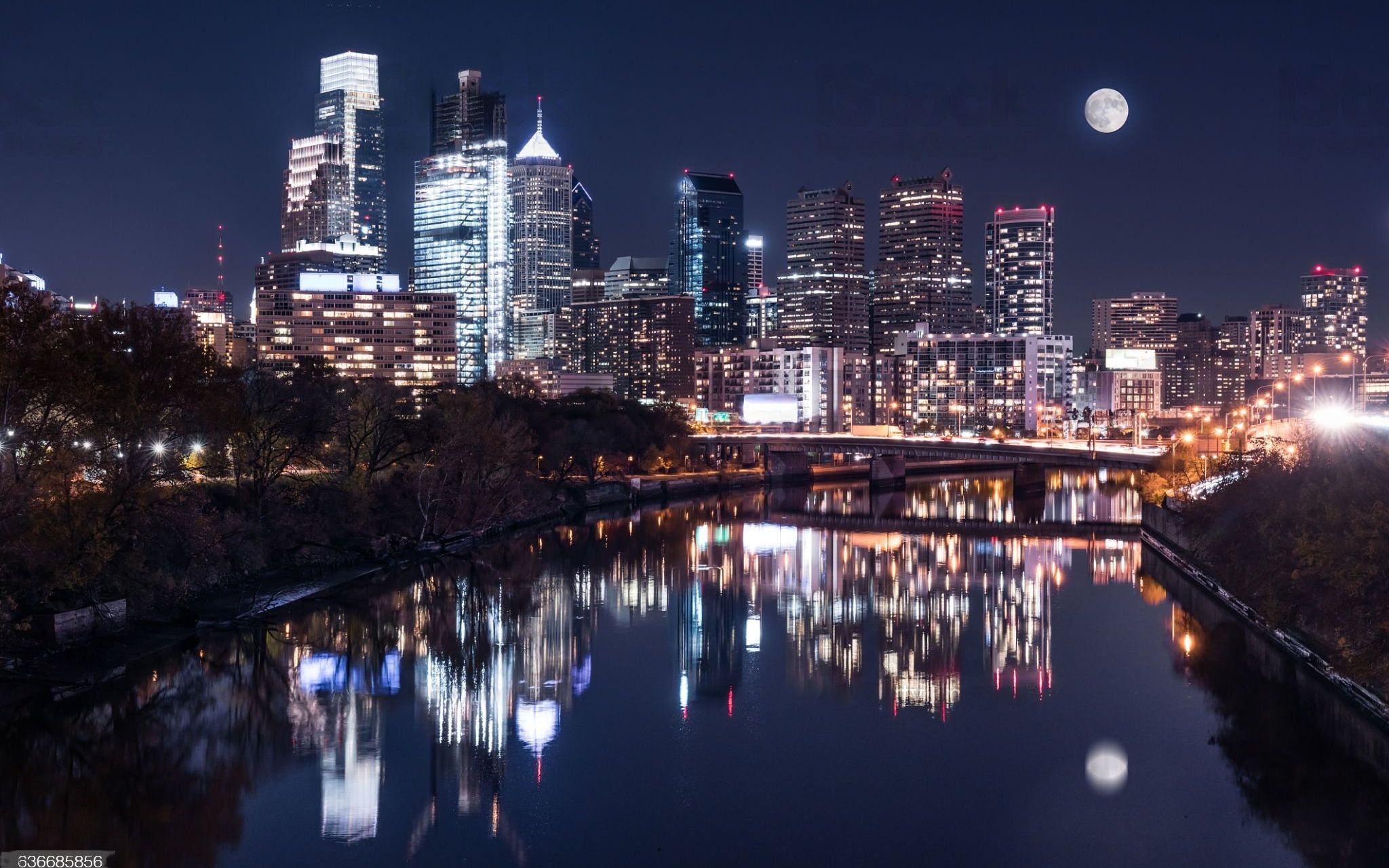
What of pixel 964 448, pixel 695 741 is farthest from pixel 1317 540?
pixel 964 448

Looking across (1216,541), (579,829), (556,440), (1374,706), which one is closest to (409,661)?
(579,829)

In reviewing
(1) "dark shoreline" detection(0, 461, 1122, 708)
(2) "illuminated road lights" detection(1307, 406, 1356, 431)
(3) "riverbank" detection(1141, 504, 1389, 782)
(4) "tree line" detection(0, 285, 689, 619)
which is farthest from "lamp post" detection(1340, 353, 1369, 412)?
(1) "dark shoreline" detection(0, 461, 1122, 708)

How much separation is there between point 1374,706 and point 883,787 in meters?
10.3

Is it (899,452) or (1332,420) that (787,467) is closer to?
(899,452)

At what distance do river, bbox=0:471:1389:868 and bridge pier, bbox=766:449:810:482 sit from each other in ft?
150

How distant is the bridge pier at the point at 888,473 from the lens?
80875mm

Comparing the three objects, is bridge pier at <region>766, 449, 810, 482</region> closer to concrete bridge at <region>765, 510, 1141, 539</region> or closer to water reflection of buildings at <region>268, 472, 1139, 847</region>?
concrete bridge at <region>765, 510, 1141, 539</region>

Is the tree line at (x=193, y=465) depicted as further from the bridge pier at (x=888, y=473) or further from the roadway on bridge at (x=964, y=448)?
the bridge pier at (x=888, y=473)

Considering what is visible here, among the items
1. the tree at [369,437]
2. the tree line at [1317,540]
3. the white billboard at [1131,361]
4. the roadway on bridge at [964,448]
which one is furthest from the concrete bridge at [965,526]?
the white billboard at [1131,361]

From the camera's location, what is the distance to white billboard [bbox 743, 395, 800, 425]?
115062mm

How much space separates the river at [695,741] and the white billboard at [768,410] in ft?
251

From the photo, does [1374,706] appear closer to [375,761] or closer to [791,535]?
[375,761]

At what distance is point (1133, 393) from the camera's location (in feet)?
542

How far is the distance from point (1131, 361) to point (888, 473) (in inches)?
3786
